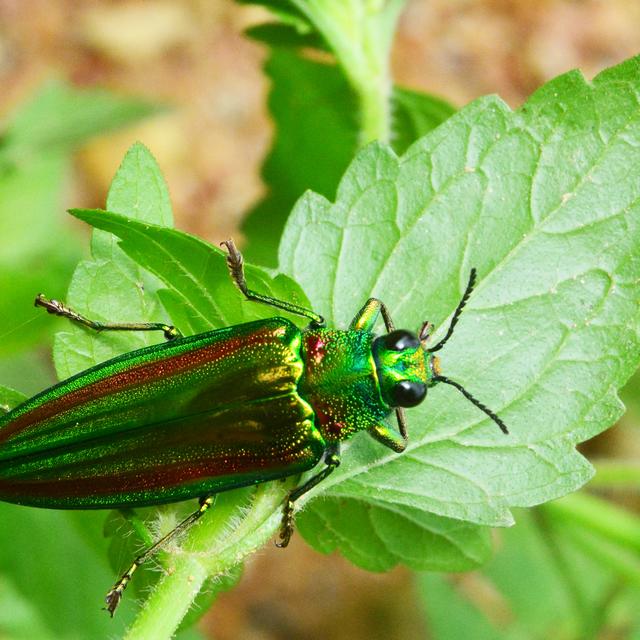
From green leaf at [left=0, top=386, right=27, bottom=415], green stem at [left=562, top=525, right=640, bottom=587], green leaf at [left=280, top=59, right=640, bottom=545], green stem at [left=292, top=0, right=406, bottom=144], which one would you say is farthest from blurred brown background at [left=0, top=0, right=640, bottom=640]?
green leaf at [left=280, top=59, right=640, bottom=545]

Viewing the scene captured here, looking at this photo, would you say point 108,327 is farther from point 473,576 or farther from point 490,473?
point 473,576

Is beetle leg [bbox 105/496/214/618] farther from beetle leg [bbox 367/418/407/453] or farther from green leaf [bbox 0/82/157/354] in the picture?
green leaf [bbox 0/82/157/354]

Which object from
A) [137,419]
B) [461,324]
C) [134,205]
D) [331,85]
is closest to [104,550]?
[137,419]

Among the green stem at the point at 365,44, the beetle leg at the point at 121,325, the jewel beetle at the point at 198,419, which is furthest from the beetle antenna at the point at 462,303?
the green stem at the point at 365,44

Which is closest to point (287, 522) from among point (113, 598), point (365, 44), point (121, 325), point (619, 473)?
point (113, 598)

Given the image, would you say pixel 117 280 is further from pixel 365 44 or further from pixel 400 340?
pixel 365 44

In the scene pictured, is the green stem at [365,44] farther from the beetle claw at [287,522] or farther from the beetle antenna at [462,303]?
the beetle claw at [287,522]
